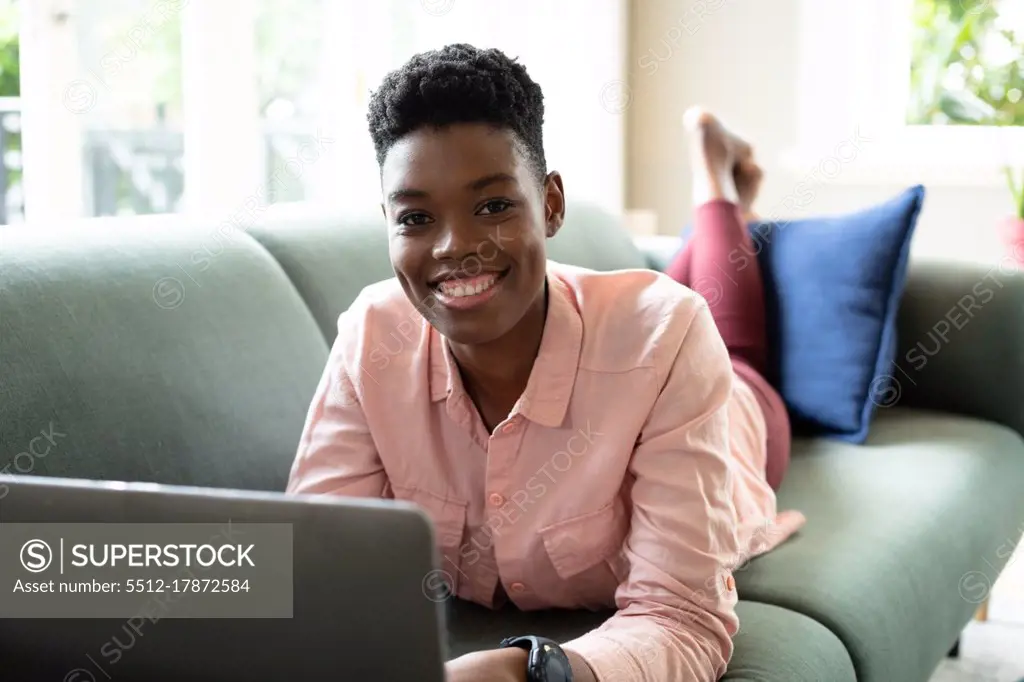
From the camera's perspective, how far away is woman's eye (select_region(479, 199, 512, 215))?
1.16 meters

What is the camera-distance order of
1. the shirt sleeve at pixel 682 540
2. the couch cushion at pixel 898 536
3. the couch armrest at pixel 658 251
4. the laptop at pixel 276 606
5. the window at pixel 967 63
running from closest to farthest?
the laptop at pixel 276 606 → the shirt sleeve at pixel 682 540 → the couch cushion at pixel 898 536 → the couch armrest at pixel 658 251 → the window at pixel 967 63

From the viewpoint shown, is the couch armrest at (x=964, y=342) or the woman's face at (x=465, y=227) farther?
the couch armrest at (x=964, y=342)

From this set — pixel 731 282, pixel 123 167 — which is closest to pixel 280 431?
pixel 731 282

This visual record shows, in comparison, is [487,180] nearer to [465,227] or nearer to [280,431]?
[465,227]

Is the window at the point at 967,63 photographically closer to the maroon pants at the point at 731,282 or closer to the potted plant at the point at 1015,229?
the potted plant at the point at 1015,229

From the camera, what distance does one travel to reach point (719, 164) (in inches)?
93.4

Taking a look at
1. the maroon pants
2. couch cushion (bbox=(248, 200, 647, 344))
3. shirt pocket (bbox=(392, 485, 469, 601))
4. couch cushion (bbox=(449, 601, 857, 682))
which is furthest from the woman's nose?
the maroon pants

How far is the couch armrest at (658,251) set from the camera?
257 centimetres

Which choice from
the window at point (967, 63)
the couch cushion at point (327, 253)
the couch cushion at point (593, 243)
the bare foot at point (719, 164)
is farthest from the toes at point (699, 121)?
the window at point (967, 63)

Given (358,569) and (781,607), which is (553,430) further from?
(358,569)

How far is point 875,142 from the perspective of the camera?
3.61 meters

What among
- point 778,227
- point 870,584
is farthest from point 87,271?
point 778,227

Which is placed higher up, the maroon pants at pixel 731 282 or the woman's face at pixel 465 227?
the woman's face at pixel 465 227

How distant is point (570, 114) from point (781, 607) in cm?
249
